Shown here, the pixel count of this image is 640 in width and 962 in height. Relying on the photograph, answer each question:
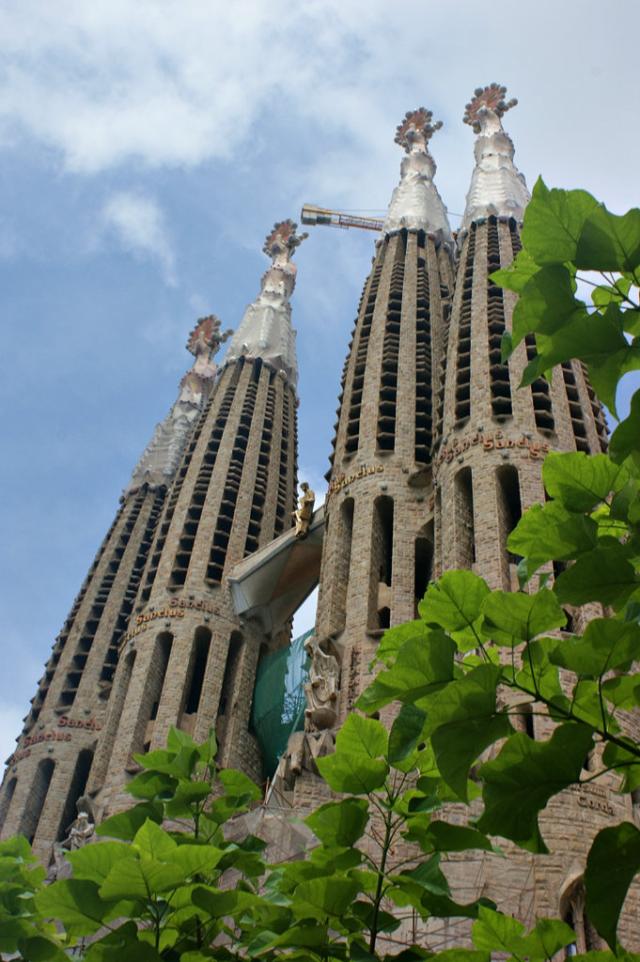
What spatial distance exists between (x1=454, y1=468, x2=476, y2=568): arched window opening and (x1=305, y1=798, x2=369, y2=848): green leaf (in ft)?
71.4

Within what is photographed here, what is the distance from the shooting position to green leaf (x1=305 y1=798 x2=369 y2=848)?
5480mm

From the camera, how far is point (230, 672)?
126 ft

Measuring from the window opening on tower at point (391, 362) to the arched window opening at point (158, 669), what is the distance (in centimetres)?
970

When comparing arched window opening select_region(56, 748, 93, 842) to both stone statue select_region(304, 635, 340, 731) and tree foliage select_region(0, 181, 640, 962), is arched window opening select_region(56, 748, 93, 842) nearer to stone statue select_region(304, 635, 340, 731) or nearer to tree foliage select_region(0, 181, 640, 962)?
stone statue select_region(304, 635, 340, 731)

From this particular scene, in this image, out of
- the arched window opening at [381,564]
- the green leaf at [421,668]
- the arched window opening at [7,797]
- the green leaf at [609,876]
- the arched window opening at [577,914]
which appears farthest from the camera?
the arched window opening at [7,797]

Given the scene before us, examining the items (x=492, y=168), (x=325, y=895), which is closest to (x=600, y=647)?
(x=325, y=895)

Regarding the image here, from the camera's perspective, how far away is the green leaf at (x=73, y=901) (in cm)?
551

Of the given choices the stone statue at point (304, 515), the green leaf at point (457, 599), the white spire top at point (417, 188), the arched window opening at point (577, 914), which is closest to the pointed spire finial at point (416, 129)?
the white spire top at point (417, 188)

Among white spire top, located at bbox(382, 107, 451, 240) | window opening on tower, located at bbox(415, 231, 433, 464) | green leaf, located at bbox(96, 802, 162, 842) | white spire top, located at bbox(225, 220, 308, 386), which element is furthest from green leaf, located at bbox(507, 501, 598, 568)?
white spire top, located at bbox(225, 220, 308, 386)

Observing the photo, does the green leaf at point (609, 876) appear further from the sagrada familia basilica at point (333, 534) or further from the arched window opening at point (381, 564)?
the arched window opening at point (381, 564)

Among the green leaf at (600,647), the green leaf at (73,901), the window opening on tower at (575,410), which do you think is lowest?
the green leaf at (73,901)

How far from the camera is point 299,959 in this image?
5453mm

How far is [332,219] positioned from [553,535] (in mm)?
75371

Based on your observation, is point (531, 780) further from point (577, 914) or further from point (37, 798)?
point (37, 798)
